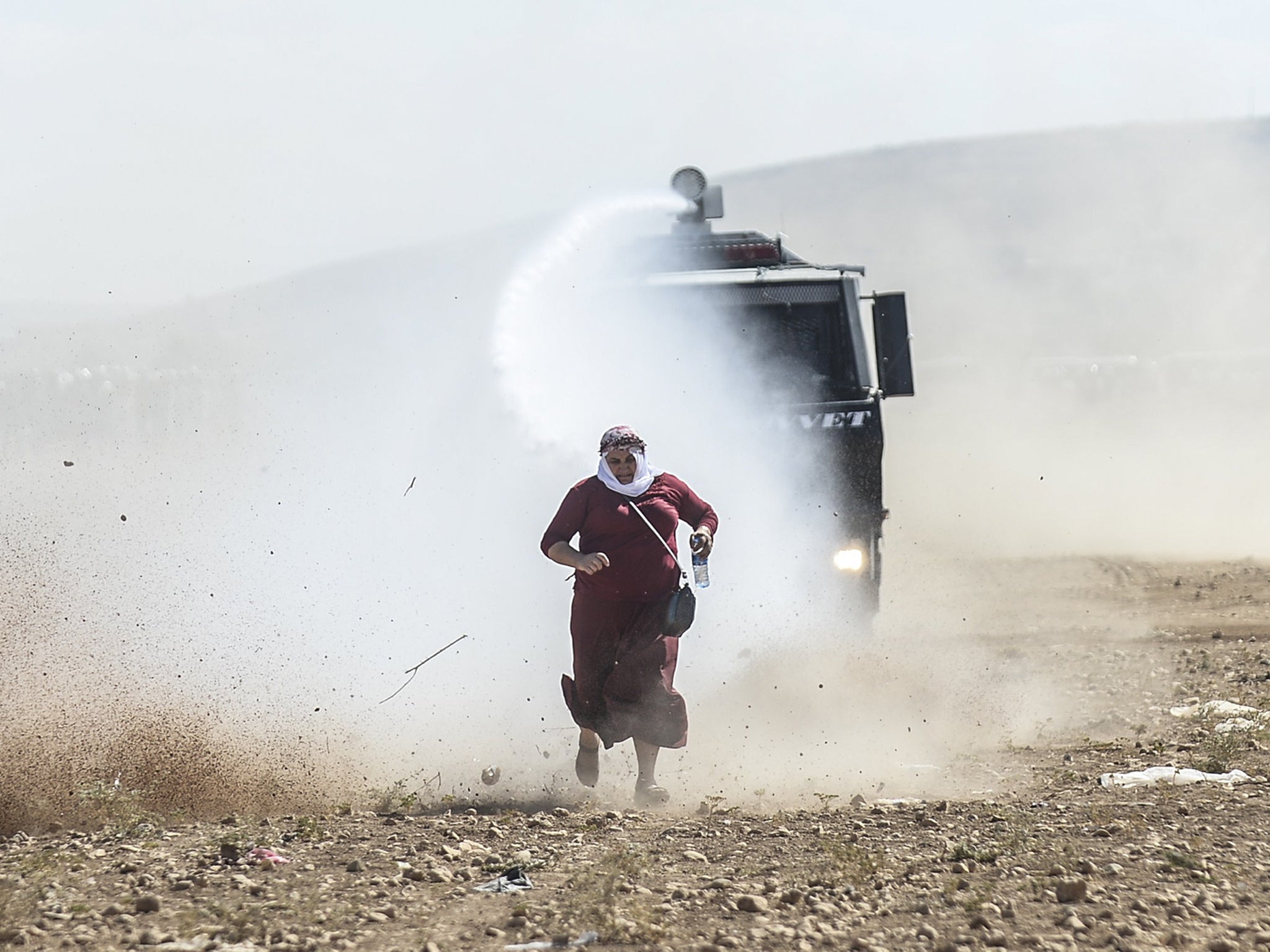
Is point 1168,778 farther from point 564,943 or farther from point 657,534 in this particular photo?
point 564,943

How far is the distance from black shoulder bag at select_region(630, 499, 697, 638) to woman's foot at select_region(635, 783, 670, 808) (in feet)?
2.25

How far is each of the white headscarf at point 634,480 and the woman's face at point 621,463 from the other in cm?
1

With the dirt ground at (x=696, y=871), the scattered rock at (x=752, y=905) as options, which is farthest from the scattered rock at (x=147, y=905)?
the scattered rock at (x=752, y=905)

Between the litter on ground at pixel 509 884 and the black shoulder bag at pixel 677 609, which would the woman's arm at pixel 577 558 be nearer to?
the black shoulder bag at pixel 677 609

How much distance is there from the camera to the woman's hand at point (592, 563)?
6.57m

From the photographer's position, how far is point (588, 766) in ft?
23.3

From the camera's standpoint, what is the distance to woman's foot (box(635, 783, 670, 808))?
6773 millimetres

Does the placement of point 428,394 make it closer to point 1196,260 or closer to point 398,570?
point 398,570

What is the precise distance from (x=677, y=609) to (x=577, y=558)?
51cm

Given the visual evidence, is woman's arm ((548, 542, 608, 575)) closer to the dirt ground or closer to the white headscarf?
the white headscarf

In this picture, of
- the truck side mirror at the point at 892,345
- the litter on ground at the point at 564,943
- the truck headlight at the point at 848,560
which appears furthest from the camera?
the truck headlight at the point at 848,560

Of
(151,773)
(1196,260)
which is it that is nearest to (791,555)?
(151,773)

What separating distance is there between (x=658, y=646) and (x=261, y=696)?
8.24 ft

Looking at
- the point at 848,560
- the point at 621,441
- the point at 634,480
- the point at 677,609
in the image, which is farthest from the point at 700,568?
the point at 848,560
